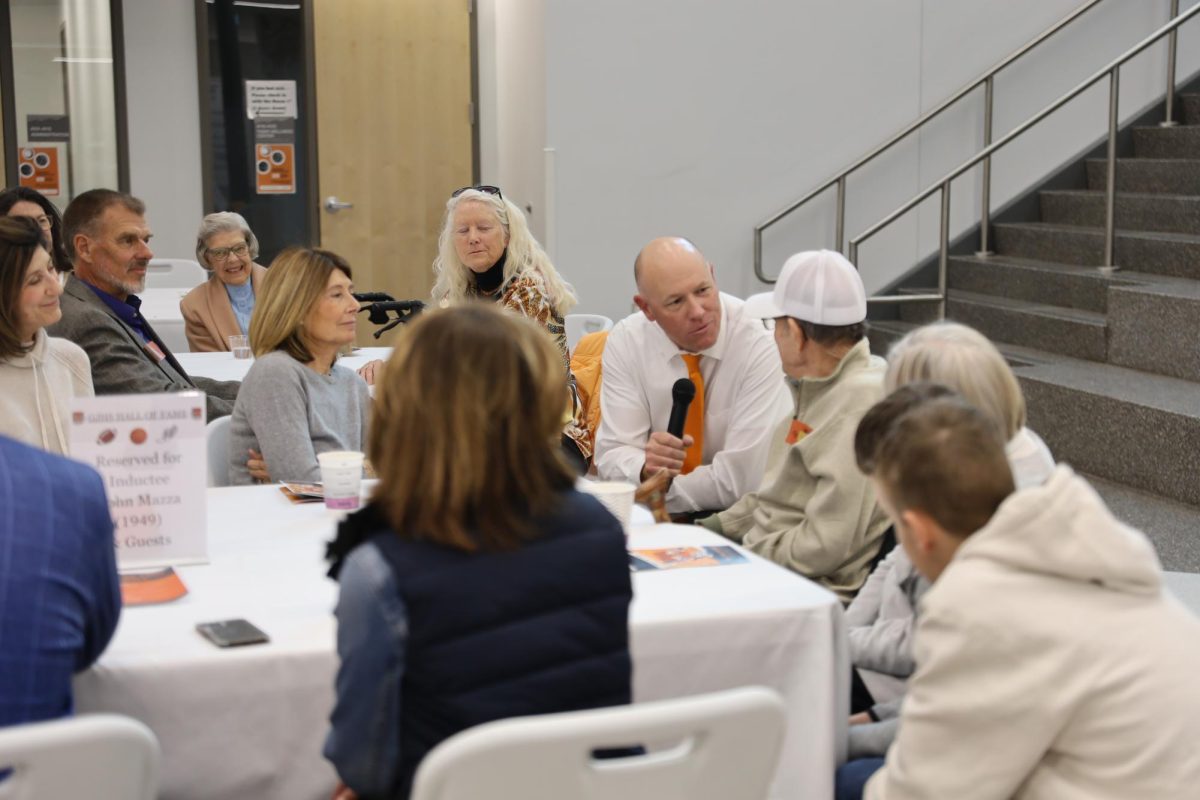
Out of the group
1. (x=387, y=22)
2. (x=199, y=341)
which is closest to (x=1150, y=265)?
(x=199, y=341)

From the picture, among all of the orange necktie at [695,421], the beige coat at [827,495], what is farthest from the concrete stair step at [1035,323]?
the beige coat at [827,495]

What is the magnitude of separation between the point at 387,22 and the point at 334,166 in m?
0.93

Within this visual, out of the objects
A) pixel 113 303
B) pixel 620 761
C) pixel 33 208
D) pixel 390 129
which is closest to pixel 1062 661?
pixel 620 761

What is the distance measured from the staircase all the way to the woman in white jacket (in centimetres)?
191

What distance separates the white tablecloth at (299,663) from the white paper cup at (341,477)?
195 mm

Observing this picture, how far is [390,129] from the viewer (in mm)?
Result: 8438

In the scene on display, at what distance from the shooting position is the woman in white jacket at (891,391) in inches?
85.8

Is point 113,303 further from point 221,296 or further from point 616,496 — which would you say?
point 616,496

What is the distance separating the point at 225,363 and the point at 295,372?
1879 mm

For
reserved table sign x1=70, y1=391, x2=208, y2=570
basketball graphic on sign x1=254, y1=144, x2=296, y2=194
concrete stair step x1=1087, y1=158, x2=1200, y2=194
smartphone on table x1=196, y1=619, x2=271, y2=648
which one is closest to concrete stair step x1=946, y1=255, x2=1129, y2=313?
concrete stair step x1=1087, y1=158, x2=1200, y2=194

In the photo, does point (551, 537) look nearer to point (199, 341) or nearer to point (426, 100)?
point (199, 341)

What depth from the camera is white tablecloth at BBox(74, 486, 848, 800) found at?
1.90 metres

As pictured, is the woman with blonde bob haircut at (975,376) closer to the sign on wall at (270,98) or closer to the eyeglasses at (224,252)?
the eyeglasses at (224,252)

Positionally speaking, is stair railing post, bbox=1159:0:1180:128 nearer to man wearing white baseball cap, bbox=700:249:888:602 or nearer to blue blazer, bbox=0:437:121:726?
man wearing white baseball cap, bbox=700:249:888:602
